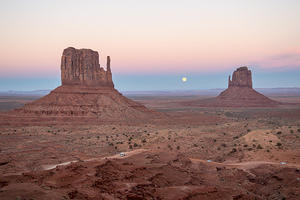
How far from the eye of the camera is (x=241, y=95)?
10469cm

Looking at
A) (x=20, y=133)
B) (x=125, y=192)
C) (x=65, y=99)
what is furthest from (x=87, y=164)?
(x=65, y=99)

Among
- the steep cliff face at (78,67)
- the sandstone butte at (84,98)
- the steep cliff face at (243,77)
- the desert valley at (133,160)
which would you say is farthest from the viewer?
the steep cliff face at (243,77)

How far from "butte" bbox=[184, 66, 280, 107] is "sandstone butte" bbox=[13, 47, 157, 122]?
54454mm

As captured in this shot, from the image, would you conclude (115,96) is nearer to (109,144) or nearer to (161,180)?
(109,144)

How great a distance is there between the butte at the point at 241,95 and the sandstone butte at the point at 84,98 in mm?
54454

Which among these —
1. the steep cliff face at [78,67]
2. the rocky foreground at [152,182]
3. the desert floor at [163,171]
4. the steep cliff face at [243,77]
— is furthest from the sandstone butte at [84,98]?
the steep cliff face at [243,77]

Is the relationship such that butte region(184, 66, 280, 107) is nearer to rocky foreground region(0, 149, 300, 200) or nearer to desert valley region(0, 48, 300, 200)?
desert valley region(0, 48, 300, 200)

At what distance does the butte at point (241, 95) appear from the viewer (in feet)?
319

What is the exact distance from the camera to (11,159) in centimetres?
1931

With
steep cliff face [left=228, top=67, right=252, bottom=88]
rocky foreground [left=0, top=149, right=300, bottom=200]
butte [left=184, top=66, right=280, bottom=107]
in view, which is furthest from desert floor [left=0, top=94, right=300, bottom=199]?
steep cliff face [left=228, top=67, right=252, bottom=88]

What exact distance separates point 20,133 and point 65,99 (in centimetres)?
1851

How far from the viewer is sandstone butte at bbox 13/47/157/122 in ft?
167

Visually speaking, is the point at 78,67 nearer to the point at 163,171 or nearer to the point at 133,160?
the point at 133,160

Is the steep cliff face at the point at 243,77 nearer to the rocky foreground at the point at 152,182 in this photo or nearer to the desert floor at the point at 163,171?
the desert floor at the point at 163,171
